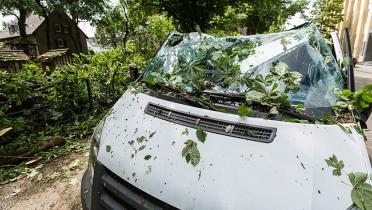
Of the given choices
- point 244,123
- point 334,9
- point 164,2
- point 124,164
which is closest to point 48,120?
point 124,164

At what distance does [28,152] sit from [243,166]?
4.31 meters

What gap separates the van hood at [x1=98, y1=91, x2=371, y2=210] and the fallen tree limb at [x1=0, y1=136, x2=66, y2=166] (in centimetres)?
318

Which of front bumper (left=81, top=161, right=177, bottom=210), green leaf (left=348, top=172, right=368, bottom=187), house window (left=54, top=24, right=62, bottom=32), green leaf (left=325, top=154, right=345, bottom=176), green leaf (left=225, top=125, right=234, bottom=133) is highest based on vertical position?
house window (left=54, top=24, right=62, bottom=32)

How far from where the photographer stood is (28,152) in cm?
462

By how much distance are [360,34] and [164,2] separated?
79.5ft

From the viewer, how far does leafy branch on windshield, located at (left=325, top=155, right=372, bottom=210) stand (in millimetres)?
1481

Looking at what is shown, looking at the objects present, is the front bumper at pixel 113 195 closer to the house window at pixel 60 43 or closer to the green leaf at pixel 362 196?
the green leaf at pixel 362 196

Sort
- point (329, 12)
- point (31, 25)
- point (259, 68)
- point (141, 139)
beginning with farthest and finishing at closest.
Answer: point (31, 25) < point (329, 12) < point (259, 68) < point (141, 139)

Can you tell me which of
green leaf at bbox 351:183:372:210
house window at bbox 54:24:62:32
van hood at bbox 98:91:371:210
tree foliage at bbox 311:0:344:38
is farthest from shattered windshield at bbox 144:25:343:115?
house window at bbox 54:24:62:32

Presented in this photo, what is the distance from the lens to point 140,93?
9.10 feet

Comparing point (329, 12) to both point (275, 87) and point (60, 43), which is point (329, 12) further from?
point (60, 43)

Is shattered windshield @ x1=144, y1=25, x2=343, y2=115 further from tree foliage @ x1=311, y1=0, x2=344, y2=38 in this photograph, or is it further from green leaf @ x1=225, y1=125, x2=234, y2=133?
tree foliage @ x1=311, y1=0, x2=344, y2=38

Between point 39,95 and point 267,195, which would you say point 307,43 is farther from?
point 39,95

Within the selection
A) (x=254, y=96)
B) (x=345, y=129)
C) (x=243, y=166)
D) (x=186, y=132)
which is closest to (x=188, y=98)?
(x=186, y=132)
